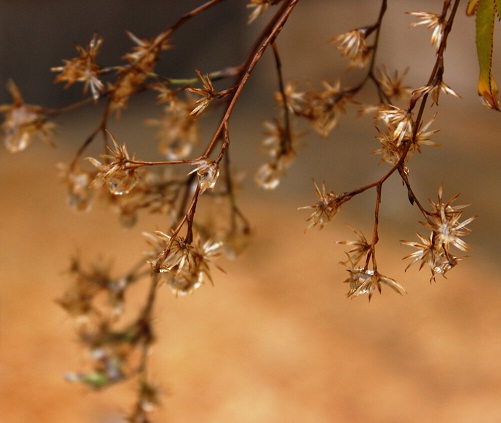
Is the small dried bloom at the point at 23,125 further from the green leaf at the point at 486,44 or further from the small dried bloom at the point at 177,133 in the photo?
the green leaf at the point at 486,44

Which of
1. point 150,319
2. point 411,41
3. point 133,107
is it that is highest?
point 150,319

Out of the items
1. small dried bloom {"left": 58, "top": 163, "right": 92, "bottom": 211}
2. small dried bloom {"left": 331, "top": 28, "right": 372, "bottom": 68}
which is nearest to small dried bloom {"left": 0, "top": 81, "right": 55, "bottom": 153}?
small dried bloom {"left": 58, "top": 163, "right": 92, "bottom": 211}

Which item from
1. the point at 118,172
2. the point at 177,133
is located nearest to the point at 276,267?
the point at 177,133

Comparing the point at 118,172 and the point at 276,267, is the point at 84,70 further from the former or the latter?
the point at 276,267

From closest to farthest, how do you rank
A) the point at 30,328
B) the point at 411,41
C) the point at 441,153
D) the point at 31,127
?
1. the point at 31,127
2. the point at 30,328
3. the point at 441,153
4. the point at 411,41

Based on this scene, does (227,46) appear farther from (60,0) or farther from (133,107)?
(60,0)

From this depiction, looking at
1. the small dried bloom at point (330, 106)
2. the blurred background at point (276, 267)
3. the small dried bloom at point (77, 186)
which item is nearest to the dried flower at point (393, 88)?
the small dried bloom at point (330, 106)

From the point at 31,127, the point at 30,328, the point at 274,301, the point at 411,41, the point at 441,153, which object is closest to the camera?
the point at 31,127

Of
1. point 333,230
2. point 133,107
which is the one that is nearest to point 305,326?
point 333,230
